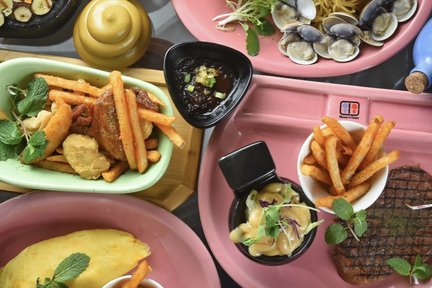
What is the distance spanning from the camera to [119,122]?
4.22 ft

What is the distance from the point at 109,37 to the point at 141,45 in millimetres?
108

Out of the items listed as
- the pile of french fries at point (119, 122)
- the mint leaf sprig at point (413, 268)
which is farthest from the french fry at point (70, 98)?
the mint leaf sprig at point (413, 268)

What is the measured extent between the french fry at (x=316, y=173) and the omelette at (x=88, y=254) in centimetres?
45

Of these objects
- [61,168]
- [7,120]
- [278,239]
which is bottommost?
[278,239]

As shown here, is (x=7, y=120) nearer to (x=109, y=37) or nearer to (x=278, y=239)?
(x=109, y=37)

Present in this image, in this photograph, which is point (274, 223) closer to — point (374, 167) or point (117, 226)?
point (374, 167)

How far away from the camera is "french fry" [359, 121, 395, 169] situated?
4.19ft

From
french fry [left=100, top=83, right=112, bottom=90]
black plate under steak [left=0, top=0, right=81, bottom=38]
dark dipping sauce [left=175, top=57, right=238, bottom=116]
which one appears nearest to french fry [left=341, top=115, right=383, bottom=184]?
dark dipping sauce [left=175, top=57, right=238, bottom=116]

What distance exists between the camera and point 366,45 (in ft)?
4.85

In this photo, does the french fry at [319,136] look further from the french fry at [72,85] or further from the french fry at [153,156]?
the french fry at [72,85]

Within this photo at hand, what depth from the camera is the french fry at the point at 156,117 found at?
129cm

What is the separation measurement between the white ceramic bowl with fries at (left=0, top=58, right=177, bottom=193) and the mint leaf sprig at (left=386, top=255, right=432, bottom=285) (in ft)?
1.94

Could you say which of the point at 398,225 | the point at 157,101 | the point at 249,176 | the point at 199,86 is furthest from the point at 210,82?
the point at 398,225

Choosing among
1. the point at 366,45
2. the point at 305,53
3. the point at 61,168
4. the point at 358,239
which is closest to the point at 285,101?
the point at 305,53
